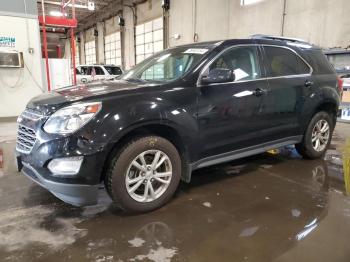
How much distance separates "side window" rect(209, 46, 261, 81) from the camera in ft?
10.2

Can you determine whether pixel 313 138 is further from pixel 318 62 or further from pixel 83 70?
pixel 83 70

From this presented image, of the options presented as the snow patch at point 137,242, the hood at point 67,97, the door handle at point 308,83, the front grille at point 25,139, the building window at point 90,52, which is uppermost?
the building window at point 90,52

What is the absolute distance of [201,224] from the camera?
250 centimetres

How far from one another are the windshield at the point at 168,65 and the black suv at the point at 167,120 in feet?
0.05

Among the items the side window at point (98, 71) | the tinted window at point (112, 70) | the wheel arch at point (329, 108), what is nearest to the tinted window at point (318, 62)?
the wheel arch at point (329, 108)

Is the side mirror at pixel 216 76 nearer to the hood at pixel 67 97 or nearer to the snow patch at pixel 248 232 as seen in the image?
the hood at pixel 67 97

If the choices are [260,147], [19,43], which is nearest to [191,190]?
[260,147]

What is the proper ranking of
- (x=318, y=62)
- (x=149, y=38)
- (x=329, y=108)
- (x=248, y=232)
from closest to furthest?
(x=248, y=232) → (x=318, y=62) → (x=329, y=108) → (x=149, y=38)

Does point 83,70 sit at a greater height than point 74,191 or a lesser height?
greater

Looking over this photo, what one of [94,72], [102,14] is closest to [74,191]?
[94,72]

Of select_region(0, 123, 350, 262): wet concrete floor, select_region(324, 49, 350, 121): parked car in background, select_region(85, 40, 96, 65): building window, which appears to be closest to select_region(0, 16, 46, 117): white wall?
select_region(0, 123, 350, 262): wet concrete floor

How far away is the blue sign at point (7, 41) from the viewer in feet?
24.4

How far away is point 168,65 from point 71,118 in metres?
1.42

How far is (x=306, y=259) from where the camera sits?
204 cm
